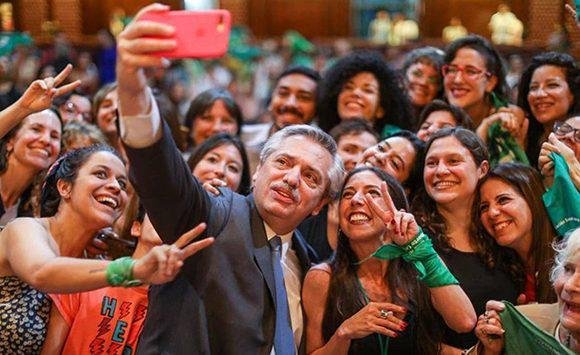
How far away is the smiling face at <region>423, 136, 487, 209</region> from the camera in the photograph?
124 inches

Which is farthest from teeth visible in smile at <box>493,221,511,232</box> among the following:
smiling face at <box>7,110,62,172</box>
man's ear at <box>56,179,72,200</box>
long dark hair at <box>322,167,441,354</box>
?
smiling face at <box>7,110,62,172</box>

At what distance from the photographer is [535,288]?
3047 mm

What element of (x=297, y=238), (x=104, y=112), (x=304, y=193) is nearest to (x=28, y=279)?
(x=304, y=193)

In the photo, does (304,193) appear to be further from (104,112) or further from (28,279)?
(104,112)

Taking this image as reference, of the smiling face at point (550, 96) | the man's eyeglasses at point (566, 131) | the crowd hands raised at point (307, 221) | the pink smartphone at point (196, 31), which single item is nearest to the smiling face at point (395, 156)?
the crowd hands raised at point (307, 221)

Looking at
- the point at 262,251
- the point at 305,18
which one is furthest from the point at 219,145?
the point at 305,18

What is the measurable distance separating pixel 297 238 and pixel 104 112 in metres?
1.93

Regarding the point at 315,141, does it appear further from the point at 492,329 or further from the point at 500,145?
the point at 500,145

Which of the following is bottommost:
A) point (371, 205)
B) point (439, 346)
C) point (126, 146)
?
point (439, 346)

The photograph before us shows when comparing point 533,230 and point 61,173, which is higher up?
point 61,173

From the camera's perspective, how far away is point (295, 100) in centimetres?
452

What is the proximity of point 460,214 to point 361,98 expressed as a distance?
132 centimetres

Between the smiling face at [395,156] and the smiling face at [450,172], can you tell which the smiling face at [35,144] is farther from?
the smiling face at [450,172]

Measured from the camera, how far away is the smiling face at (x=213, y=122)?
4.43 meters
